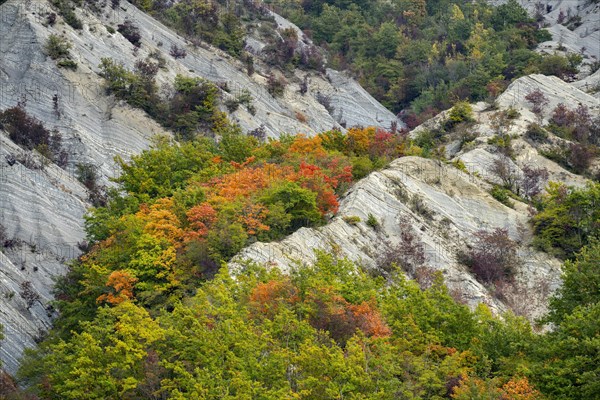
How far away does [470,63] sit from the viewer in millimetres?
105812

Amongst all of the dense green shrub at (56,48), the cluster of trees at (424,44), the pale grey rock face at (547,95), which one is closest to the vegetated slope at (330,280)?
the pale grey rock face at (547,95)

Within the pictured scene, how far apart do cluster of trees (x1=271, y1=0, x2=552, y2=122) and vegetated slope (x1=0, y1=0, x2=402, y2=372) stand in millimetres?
9605

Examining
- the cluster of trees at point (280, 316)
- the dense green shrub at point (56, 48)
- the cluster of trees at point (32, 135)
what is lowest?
the cluster of trees at point (32, 135)

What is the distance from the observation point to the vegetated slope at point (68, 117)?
5544 centimetres

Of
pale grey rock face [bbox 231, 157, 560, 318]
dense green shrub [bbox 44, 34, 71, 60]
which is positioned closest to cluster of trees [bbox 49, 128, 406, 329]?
pale grey rock face [bbox 231, 157, 560, 318]

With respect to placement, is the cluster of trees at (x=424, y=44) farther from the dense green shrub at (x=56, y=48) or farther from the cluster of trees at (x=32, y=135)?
the cluster of trees at (x=32, y=135)

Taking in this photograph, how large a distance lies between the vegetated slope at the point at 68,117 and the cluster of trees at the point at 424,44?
961 cm

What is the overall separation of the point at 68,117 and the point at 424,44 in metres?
53.8

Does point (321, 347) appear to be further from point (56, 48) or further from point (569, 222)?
point (56, 48)

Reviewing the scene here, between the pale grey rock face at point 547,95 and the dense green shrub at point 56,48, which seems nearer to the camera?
the dense green shrub at point 56,48

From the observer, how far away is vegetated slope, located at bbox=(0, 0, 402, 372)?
55.4 m

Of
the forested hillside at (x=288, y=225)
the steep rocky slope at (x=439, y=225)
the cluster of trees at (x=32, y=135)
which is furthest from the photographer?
the cluster of trees at (x=32, y=135)

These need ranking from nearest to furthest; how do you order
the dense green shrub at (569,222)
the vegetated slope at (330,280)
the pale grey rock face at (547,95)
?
the vegetated slope at (330,280) < the dense green shrub at (569,222) < the pale grey rock face at (547,95)

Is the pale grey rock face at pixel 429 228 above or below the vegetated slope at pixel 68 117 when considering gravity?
above
